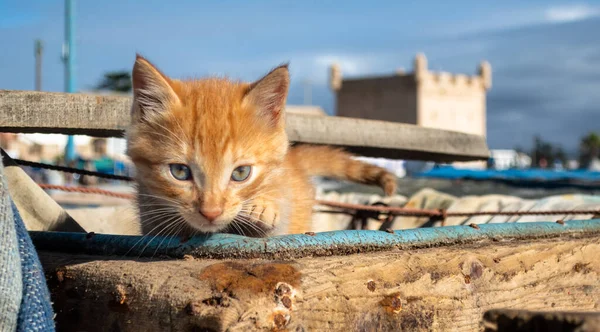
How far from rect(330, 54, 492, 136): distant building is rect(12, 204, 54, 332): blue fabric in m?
48.4

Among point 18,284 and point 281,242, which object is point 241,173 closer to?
point 281,242

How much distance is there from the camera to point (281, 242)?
4.80ft

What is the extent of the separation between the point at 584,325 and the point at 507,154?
150 feet

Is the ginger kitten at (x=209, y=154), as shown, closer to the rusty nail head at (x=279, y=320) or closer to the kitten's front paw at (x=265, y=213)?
the kitten's front paw at (x=265, y=213)

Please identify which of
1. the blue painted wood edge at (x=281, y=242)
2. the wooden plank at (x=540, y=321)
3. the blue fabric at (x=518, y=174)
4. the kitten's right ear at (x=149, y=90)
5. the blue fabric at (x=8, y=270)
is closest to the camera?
the wooden plank at (x=540, y=321)

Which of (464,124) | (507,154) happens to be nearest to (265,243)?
(507,154)

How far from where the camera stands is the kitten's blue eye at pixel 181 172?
191 cm

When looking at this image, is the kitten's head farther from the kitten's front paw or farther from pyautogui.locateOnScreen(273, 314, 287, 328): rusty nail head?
pyautogui.locateOnScreen(273, 314, 287, 328): rusty nail head

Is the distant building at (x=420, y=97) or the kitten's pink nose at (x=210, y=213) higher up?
the distant building at (x=420, y=97)

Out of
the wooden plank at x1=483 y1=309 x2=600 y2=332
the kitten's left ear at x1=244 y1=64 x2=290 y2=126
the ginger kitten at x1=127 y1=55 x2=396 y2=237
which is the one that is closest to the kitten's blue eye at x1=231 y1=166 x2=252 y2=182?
the ginger kitten at x1=127 y1=55 x2=396 y2=237

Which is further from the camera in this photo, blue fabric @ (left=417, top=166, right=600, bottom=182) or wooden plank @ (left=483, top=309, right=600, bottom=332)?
blue fabric @ (left=417, top=166, right=600, bottom=182)

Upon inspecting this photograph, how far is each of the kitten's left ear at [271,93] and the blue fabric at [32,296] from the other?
0.97 meters

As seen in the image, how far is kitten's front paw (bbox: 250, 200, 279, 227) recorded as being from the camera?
2.01 m

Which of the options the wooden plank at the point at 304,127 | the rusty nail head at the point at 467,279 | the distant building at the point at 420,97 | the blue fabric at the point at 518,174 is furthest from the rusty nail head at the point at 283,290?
the distant building at the point at 420,97
